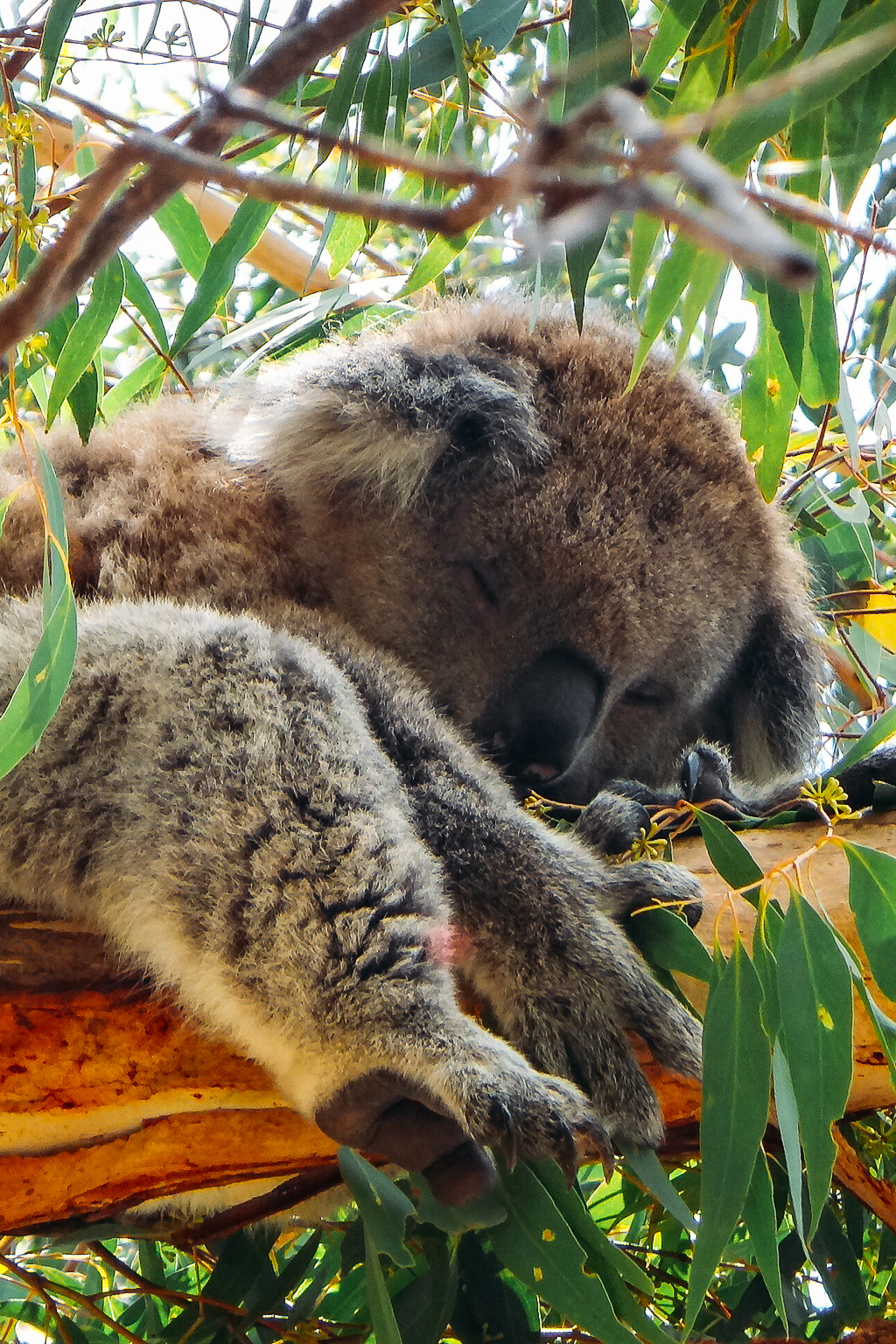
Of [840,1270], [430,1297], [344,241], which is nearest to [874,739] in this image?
[840,1270]

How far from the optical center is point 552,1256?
4.50 feet

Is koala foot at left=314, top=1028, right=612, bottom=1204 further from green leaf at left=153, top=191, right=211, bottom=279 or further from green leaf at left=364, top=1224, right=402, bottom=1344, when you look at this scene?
green leaf at left=153, top=191, right=211, bottom=279

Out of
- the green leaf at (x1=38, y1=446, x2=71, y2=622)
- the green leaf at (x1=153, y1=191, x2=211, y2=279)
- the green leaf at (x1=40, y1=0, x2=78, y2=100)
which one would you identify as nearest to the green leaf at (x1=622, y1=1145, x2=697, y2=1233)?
the green leaf at (x1=38, y1=446, x2=71, y2=622)

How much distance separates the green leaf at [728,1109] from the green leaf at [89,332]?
121cm

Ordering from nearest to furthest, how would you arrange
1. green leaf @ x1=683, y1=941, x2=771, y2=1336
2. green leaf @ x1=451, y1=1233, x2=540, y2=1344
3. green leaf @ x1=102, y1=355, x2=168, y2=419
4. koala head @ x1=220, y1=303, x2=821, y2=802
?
green leaf @ x1=683, y1=941, x2=771, y2=1336 → green leaf @ x1=451, y1=1233, x2=540, y2=1344 → koala head @ x1=220, y1=303, x2=821, y2=802 → green leaf @ x1=102, y1=355, x2=168, y2=419

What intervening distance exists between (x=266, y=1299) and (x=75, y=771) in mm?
1102

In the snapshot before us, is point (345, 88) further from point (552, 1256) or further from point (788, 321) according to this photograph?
point (552, 1256)

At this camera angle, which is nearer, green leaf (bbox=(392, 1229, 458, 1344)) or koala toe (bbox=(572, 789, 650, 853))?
koala toe (bbox=(572, 789, 650, 853))

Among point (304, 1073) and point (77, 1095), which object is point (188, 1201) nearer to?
point (77, 1095)

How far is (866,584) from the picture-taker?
3.13 meters

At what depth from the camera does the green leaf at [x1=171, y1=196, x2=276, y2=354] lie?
6.75 feet

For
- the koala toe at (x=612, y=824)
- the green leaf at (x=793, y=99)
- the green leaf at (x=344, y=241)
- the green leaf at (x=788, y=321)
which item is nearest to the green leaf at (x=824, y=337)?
the green leaf at (x=788, y=321)

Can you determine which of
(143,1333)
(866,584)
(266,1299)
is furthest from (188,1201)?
(866,584)

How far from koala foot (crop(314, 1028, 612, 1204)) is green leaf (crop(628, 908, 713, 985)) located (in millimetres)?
274
